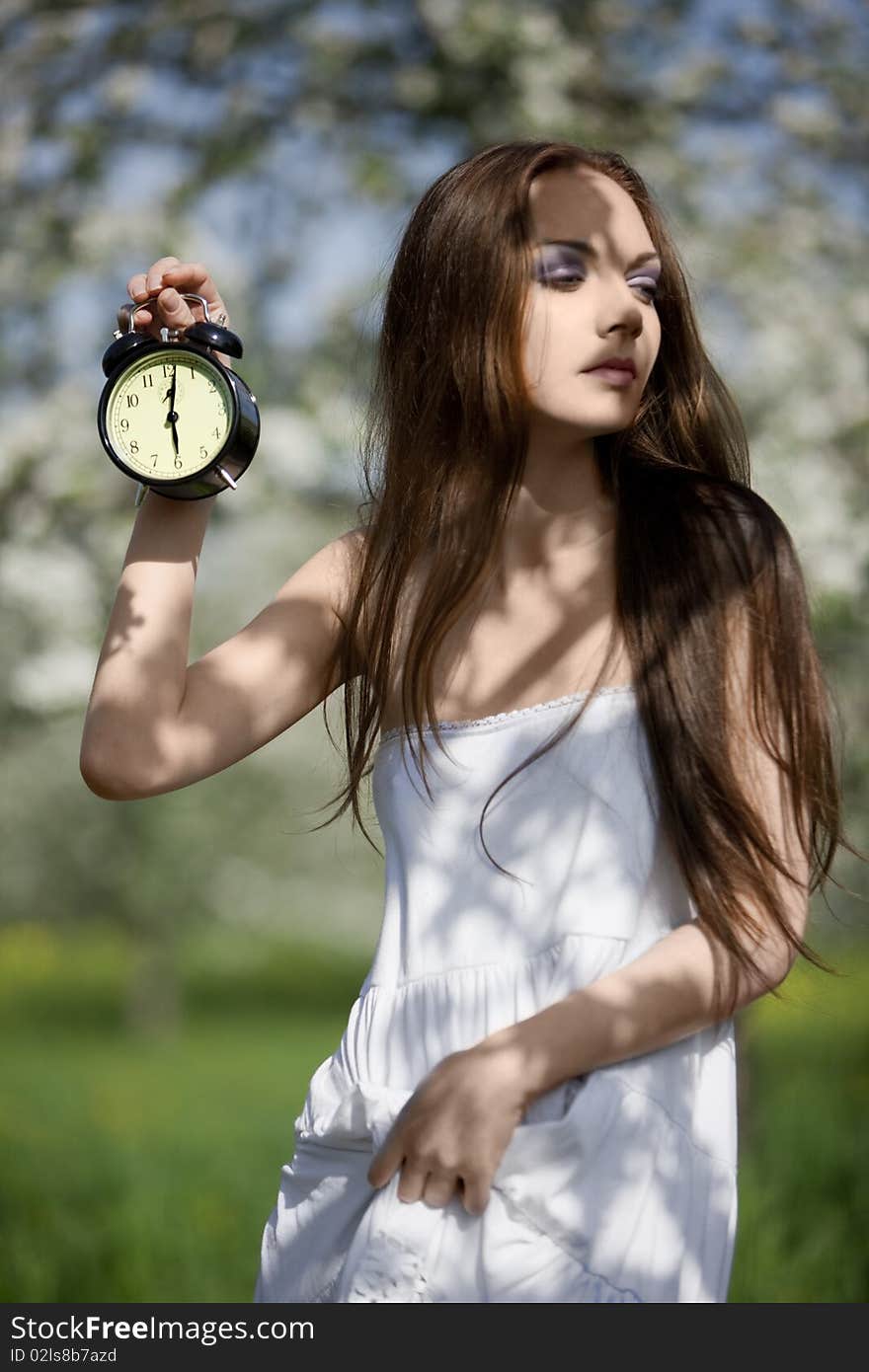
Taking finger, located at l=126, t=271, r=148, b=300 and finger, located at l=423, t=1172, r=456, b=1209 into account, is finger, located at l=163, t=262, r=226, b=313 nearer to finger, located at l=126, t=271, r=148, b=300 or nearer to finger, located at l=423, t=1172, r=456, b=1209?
finger, located at l=126, t=271, r=148, b=300

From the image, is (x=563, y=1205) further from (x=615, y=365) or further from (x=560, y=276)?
(x=560, y=276)

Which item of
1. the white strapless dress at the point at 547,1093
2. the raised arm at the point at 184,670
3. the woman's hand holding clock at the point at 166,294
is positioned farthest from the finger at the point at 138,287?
the white strapless dress at the point at 547,1093

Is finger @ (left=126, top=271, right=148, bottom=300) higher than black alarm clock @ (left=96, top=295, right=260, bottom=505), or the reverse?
finger @ (left=126, top=271, right=148, bottom=300)

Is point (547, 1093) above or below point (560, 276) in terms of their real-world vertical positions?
below

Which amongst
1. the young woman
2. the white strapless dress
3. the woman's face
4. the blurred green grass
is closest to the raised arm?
the young woman

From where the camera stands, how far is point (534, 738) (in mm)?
2080

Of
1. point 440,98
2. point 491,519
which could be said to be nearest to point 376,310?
point 491,519

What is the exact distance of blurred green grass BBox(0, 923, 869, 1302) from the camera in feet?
19.1

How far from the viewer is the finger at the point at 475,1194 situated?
1.82 metres

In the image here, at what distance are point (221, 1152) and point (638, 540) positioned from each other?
316 inches

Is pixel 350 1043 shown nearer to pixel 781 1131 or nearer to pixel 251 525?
pixel 251 525

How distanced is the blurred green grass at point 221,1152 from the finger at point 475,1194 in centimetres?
88

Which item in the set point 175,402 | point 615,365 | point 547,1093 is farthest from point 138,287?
point 547,1093

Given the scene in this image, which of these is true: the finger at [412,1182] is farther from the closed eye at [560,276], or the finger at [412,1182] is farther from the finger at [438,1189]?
the closed eye at [560,276]
